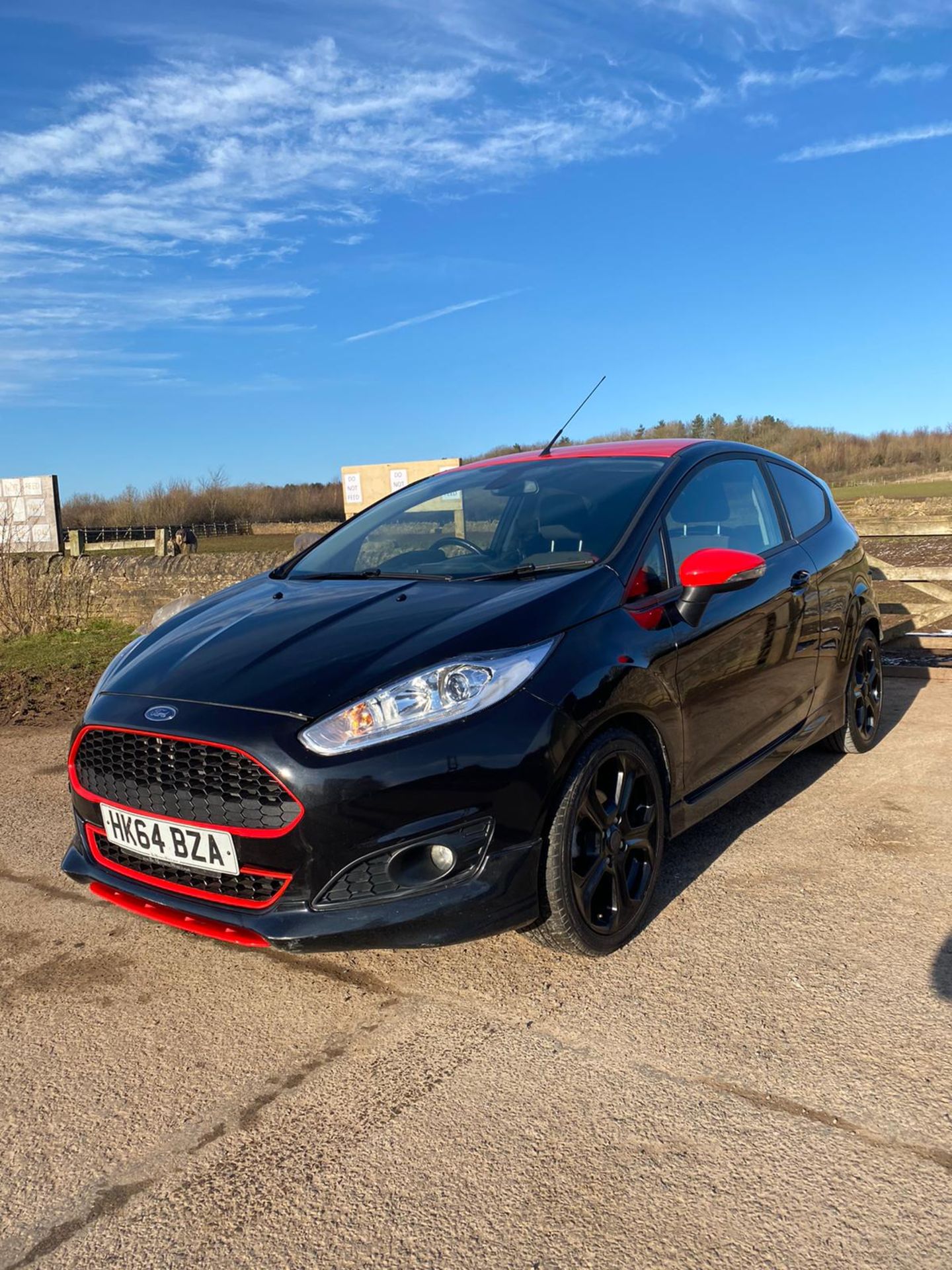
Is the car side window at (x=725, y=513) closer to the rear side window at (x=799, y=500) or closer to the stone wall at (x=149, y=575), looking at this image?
the rear side window at (x=799, y=500)

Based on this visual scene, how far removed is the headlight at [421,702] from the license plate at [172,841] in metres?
0.38

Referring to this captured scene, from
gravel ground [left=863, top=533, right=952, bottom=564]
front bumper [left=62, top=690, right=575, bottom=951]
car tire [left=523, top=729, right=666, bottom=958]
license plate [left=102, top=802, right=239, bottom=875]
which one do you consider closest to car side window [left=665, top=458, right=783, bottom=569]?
car tire [left=523, top=729, right=666, bottom=958]

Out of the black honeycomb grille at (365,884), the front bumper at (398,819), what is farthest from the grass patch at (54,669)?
the black honeycomb grille at (365,884)

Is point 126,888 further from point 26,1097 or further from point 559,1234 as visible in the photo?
point 559,1234

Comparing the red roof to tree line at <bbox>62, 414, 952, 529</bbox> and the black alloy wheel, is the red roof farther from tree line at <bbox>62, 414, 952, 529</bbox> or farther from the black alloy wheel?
tree line at <bbox>62, 414, 952, 529</bbox>

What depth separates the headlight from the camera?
2551 millimetres

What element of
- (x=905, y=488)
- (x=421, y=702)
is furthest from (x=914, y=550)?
(x=421, y=702)


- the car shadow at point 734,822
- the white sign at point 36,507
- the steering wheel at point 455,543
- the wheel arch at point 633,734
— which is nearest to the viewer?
the wheel arch at point 633,734

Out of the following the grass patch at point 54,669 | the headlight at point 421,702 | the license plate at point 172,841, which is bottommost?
the grass patch at point 54,669

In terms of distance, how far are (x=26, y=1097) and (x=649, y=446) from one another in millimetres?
3164

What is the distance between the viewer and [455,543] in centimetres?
379

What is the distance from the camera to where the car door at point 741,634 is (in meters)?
3.42

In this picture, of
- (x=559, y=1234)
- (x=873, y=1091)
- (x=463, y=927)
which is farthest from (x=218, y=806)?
(x=873, y=1091)

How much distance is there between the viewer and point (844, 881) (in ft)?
11.6
